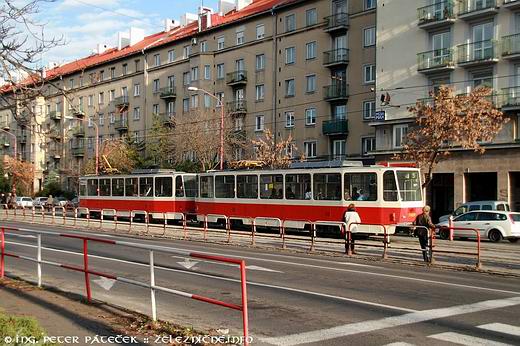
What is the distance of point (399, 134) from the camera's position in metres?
40.8

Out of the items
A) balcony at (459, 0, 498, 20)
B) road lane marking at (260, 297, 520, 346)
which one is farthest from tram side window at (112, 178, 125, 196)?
road lane marking at (260, 297, 520, 346)

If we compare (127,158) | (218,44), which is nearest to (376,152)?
(218,44)

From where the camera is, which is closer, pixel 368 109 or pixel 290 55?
pixel 368 109

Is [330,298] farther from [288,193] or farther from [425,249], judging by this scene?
[288,193]

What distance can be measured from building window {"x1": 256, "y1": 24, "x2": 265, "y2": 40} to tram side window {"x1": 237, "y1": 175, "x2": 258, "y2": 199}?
28.1m

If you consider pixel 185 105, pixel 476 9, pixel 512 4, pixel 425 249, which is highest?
pixel 476 9

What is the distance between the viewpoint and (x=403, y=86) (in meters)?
40.8

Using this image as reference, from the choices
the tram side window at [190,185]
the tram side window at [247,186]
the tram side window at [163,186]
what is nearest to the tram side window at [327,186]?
the tram side window at [247,186]

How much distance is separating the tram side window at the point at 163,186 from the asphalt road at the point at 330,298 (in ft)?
61.9

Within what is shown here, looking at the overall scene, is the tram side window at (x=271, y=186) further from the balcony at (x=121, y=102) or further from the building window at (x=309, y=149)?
the balcony at (x=121, y=102)

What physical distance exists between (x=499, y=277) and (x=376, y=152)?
2806 cm

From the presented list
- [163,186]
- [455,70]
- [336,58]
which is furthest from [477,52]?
[163,186]

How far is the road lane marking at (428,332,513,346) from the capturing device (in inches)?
284

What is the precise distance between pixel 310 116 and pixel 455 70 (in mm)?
15087
